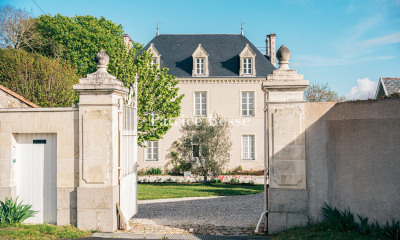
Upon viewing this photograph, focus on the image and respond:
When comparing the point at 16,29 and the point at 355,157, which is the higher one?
the point at 16,29

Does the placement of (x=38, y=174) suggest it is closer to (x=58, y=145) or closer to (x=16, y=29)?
(x=58, y=145)

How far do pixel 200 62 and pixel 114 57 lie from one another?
23.5 feet

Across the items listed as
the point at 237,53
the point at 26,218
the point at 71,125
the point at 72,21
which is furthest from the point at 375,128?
the point at 72,21

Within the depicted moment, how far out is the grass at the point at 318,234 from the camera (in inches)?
232

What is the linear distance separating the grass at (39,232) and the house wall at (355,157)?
462 centimetres

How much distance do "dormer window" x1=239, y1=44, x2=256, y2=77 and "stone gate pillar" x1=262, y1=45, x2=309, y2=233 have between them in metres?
16.6

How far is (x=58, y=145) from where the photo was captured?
7.25 metres

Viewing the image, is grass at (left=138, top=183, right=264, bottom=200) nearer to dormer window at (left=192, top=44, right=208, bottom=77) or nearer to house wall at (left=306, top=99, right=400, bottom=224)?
house wall at (left=306, top=99, right=400, bottom=224)

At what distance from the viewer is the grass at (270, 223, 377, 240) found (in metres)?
5.90

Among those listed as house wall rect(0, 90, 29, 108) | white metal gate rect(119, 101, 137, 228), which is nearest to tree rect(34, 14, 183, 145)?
house wall rect(0, 90, 29, 108)

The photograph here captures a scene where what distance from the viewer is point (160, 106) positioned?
57.8 ft

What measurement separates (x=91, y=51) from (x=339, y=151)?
24175mm

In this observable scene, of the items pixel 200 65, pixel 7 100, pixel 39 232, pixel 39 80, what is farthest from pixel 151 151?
pixel 39 232

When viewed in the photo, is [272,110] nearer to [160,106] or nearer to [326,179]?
[326,179]
